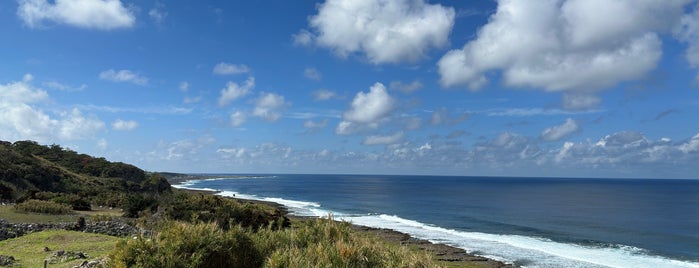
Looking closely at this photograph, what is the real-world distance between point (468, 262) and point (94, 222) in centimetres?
2607

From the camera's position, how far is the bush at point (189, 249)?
37.7 feet

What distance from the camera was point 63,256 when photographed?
704 inches

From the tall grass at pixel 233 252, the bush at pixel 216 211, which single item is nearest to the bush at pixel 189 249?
the tall grass at pixel 233 252

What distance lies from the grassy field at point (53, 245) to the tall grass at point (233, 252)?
682 cm

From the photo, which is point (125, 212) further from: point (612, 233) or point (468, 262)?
point (612, 233)

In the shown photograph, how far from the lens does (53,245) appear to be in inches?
823

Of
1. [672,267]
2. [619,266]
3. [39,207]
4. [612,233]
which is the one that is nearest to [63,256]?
[39,207]

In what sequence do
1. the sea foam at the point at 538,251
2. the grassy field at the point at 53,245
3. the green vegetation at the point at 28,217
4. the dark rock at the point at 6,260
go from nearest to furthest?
the dark rock at the point at 6,260
the grassy field at the point at 53,245
the green vegetation at the point at 28,217
the sea foam at the point at 538,251

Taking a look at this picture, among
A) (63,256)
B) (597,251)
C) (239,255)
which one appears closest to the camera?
(239,255)

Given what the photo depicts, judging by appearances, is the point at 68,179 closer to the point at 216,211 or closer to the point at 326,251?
the point at 216,211

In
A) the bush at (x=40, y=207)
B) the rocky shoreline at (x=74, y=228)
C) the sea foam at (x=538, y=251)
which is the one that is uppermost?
the bush at (x=40, y=207)

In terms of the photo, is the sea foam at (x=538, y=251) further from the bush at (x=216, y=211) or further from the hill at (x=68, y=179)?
the hill at (x=68, y=179)

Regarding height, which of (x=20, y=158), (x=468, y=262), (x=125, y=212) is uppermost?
(x=20, y=158)

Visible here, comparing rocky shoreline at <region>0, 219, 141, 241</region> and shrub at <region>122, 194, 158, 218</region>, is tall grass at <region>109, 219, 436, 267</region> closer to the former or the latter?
rocky shoreline at <region>0, 219, 141, 241</region>
